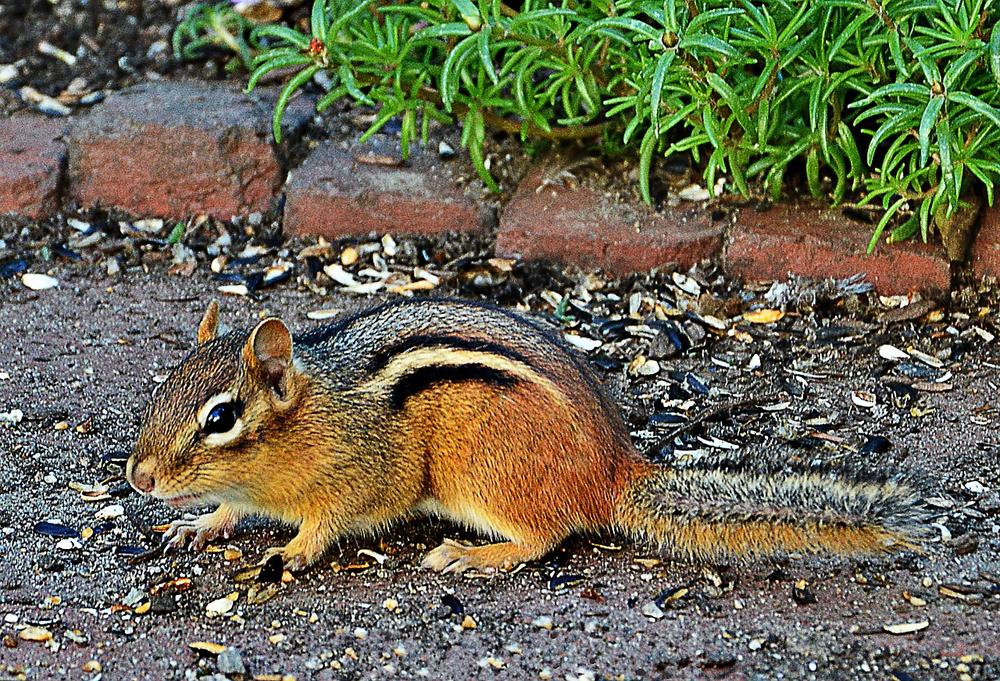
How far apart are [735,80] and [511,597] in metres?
2.19

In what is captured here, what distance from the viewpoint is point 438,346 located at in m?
3.80

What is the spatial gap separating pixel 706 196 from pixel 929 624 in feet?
8.27

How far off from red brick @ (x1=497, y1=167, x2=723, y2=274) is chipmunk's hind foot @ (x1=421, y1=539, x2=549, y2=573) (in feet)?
6.36

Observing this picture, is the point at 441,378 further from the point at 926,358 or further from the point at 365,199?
A: the point at 365,199

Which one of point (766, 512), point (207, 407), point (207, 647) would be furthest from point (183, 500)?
point (766, 512)

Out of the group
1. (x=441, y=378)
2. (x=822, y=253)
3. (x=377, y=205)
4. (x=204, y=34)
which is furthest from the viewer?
(x=204, y=34)

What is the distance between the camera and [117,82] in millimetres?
6547

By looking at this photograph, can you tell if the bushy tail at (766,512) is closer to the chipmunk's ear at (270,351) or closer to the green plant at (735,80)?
the chipmunk's ear at (270,351)

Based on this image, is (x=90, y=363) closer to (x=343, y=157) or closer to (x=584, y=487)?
(x=343, y=157)

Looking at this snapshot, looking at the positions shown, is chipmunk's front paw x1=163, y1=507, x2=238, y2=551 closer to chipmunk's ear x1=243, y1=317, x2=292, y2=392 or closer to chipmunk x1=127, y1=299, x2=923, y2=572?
chipmunk x1=127, y1=299, x2=923, y2=572

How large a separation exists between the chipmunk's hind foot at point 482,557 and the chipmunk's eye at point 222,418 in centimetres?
63

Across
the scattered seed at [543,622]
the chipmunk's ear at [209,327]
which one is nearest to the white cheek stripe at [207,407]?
the chipmunk's ear at [209,327]

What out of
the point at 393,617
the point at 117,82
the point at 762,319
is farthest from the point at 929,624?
the point at 117,82

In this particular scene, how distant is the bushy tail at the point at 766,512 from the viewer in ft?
11.3
